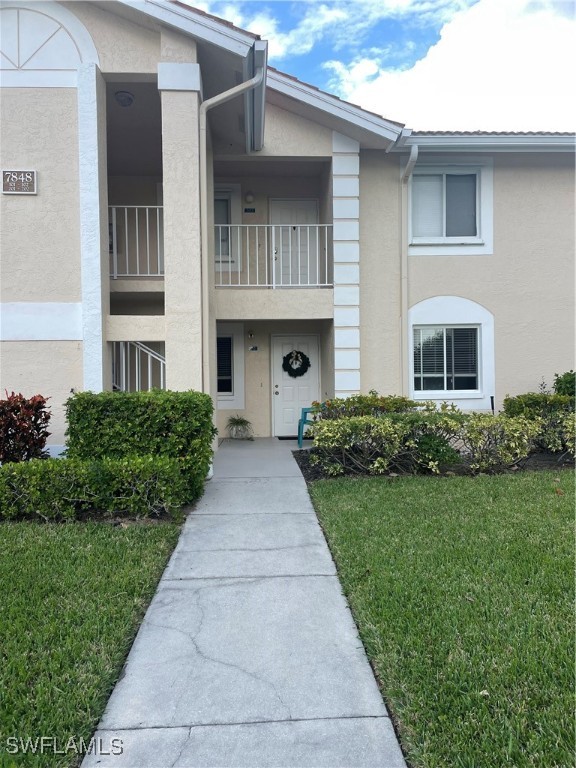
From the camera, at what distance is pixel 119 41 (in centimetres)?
692

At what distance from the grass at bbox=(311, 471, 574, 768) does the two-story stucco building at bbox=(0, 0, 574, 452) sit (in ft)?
12.6

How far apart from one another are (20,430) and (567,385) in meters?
9.28

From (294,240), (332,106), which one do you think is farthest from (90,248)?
(294,240)

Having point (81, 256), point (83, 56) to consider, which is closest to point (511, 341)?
point (81, 256)

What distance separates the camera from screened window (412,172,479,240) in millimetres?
9914

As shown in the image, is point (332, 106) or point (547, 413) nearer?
point (547, 413)

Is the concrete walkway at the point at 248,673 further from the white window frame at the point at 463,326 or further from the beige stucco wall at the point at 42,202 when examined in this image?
the white window frame at the point at 463,326

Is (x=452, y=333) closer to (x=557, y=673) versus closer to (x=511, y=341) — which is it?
(x=511, y=341)

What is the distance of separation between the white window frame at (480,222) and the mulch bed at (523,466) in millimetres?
4207

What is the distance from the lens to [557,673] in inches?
106

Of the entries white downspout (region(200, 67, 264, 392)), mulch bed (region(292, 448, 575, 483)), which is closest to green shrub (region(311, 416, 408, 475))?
mulch bed (region(292, 448, 575, 483))

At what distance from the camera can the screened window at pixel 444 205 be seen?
9.91 m

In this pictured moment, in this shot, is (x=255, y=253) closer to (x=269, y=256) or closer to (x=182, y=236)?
(x=269, y=256)

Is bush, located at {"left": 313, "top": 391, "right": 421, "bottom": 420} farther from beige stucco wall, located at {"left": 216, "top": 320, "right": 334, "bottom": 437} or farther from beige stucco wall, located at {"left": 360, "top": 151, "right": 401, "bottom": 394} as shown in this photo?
beige stucco wall, located at {"left": 216, "top": 320, "right": 334, "bottom": 437}
